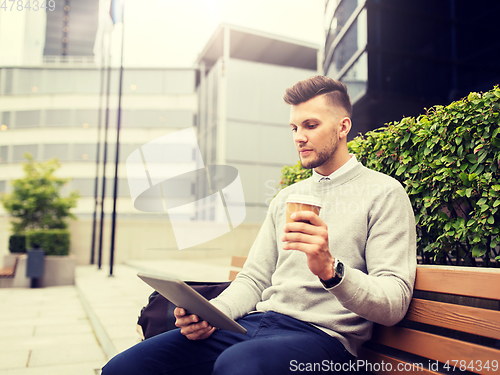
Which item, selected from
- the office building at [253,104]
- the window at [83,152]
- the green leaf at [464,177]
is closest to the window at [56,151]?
the window at [83,152]

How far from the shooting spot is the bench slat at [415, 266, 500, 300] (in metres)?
1.23

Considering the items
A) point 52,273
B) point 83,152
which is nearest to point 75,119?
point 83,152

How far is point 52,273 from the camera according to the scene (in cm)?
973

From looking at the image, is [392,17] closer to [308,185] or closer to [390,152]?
[390,152]

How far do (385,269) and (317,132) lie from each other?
2.25 ft

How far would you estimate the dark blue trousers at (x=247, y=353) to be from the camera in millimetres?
1290

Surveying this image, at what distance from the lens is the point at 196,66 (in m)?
26.0

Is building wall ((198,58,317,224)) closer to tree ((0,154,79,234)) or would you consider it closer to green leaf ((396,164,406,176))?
→ tree ((0,154,79,234))

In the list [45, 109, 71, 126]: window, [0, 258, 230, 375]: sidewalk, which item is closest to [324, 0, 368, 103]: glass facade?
[0, 258, 230, 375]: sidewalk

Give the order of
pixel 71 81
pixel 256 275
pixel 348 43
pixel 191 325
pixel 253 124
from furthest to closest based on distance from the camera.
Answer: pixel 71 81
pixel 253 124
pixel 348 43
pixel 256 275
pixel 191 325

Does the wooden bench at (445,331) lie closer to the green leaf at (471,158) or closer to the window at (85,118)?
the green leaf at (471,158)

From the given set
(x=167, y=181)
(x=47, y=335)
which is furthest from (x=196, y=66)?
(x=47, y=335)

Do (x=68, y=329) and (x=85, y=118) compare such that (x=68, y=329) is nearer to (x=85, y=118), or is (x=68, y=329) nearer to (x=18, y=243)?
(x=18, y=243)

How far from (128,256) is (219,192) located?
6.53m
